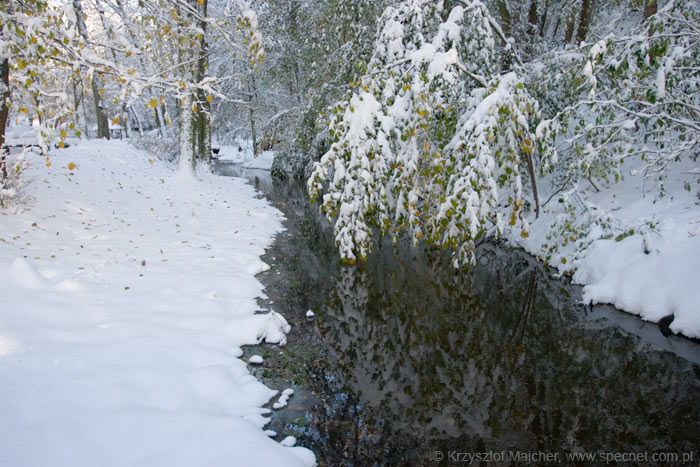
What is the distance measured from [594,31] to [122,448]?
19.2 meters

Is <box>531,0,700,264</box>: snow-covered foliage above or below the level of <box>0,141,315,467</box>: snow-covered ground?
above

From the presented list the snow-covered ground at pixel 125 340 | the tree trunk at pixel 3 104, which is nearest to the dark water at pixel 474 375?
the snow-covered ground at pixel 125 340

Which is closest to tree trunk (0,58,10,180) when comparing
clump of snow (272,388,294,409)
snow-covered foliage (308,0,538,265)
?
snow-covered foliage (308,0,538,265)

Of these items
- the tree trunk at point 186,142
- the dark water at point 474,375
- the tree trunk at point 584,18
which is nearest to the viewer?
the dark water at point 474,375

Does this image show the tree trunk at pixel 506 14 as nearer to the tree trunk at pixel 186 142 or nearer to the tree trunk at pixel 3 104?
the tree trunk at pixel 186 142

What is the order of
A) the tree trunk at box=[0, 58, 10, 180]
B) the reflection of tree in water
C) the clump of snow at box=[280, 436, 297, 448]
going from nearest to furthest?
the clump of snow at box=[280, 436, 297, 448] → the reflection of tree in water → the tree trunk at box=[0, 58, 10, 180]

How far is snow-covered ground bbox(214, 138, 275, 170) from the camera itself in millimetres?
32647

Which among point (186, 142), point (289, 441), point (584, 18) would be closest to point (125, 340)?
point (289, 441)

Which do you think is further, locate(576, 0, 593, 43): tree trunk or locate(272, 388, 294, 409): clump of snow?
locate(576, 0, 593, 43): tree trunk

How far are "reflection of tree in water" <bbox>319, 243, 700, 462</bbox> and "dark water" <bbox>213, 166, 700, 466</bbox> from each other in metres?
0.02

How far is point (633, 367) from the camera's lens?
466 cm

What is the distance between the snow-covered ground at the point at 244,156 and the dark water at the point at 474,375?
83.3 feet

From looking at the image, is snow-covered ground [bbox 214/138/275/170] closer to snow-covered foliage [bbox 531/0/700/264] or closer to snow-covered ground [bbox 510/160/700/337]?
snow-covered foliage [bbox 531/0/700/264]

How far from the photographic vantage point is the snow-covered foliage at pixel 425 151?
5293 mm
